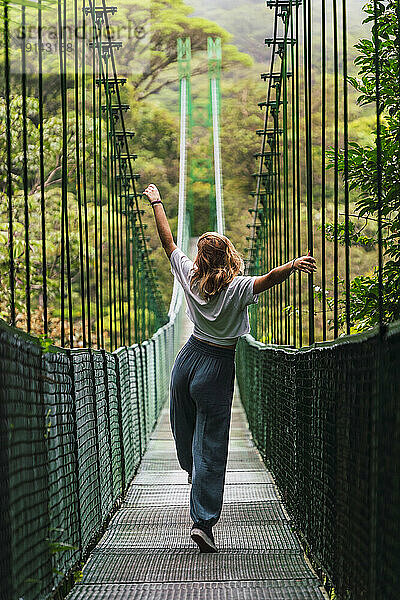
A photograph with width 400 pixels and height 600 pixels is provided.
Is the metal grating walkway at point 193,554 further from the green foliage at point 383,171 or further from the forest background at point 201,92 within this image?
the forest background at point 201,92

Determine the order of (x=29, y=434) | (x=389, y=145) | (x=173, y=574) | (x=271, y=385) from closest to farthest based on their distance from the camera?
(x=29, y=434)
(x=173, y=574)
(x=389, y=145)
(x=271, y=385)

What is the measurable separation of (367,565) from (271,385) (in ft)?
10.00

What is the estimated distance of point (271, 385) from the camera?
4609mm

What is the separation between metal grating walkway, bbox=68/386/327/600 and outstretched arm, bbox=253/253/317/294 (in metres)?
0.75

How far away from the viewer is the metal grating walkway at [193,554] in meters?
2.14

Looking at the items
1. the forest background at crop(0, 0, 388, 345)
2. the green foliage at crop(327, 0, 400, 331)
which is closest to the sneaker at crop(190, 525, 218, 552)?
the green foliage at crop(327, 0, 400, 331)

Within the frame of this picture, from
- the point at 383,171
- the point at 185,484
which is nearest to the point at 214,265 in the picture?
the point at 383,171

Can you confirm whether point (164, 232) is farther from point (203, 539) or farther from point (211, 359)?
point (203, 539)

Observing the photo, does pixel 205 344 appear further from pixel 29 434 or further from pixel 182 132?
pixel 182 132

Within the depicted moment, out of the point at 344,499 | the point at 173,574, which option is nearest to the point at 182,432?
the point at 173,574

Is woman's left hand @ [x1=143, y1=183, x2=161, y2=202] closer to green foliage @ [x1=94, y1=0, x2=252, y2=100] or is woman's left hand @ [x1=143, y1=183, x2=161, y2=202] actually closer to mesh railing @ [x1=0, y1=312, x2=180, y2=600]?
mesh railing @ [x1=0, y1=312, x2=180, y2=600]

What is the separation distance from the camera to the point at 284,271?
2627mm

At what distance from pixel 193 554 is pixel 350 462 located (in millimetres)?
1063

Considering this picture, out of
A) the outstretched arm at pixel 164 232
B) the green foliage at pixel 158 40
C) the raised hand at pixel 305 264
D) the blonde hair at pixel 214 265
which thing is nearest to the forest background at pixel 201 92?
the green foliage at pixel 158 40
